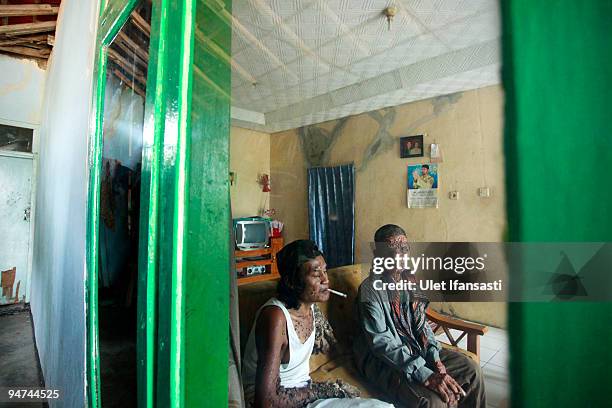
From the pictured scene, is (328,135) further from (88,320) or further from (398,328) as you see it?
(88,320)

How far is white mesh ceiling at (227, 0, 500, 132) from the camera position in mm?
956

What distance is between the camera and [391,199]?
1.04m

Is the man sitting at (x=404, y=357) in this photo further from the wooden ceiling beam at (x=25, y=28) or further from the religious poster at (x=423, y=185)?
the wooden ceiling beam at (x=25, y=28)

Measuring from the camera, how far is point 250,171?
1.06 m

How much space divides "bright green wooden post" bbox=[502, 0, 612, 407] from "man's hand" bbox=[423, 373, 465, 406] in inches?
25.6

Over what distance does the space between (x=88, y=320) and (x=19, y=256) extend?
4.15m

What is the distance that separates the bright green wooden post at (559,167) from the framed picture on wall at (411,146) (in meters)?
0.77

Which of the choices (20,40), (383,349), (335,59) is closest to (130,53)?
(335,59)

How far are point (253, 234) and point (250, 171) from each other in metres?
0.25

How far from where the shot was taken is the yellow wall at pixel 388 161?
65 centimetres

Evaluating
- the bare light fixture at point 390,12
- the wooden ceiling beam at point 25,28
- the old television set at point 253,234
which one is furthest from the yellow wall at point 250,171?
the wooden ceiling beam at point 25,28

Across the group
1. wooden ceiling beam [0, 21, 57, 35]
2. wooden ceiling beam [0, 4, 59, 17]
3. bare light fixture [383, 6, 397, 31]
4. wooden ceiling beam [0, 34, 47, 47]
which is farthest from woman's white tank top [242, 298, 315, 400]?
wooden ceiling beam [0, 34, 47, 47]

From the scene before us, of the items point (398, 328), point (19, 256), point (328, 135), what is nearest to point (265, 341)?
point (398, 328)

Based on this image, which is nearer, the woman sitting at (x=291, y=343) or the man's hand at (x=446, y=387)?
the man's hand at (x=446, y=387)
